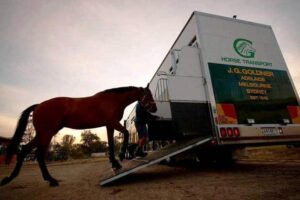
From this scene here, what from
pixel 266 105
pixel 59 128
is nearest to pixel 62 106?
pixel 59 128

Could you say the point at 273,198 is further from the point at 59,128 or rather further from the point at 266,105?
the point at 59,128

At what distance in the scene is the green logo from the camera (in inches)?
197

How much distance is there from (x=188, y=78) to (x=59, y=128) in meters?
3.02

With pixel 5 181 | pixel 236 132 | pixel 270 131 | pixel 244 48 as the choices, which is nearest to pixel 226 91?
pixel 236 132

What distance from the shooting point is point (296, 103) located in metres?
4.80

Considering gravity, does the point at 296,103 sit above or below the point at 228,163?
above

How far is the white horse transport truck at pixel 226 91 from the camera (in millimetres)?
4117

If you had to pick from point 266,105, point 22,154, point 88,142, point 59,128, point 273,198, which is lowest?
point 273,198

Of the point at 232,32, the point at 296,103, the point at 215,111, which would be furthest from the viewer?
the point at 232,32

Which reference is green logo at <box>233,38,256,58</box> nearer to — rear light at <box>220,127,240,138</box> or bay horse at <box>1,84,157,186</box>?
rear light at <box>220,127,240,138</box>

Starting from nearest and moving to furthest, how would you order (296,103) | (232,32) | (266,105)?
(266,105), (296,103), (232,32)

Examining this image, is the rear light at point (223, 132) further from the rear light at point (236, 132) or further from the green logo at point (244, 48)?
the green logo at point (244, 48)

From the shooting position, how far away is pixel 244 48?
200 inches

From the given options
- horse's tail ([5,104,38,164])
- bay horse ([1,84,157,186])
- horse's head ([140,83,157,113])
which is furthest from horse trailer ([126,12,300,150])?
horse's tail ([5,104,38,164])
